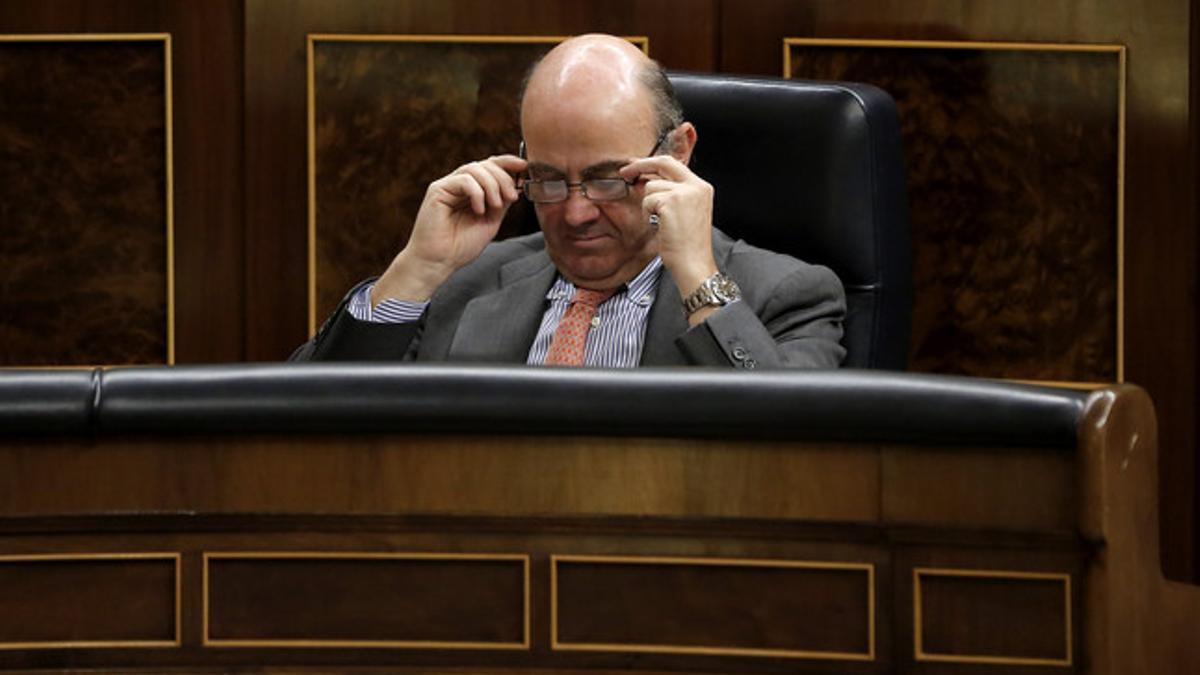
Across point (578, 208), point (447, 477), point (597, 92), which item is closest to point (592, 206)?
point (578, 208)

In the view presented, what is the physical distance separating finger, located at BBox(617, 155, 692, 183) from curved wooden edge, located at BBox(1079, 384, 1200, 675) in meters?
0.77

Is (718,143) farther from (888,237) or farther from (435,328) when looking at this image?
(435,328)

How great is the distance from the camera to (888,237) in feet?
5.70

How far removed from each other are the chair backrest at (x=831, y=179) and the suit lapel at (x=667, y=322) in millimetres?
79

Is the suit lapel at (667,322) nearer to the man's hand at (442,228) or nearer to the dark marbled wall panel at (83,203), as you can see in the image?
the man's hand at (442,228)

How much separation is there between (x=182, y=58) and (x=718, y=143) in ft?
3.51

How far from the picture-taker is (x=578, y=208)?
1737mm

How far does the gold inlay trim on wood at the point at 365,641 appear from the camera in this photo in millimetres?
1006

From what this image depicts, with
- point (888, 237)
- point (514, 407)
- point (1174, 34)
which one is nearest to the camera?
point (514, 407)

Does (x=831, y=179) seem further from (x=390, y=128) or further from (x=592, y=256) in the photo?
(x=390, y=128)

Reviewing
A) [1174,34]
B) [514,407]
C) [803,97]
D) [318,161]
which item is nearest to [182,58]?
[318,161]

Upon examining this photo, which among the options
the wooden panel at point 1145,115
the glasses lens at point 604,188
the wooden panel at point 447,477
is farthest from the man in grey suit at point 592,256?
the wooden panel at point 1145,115

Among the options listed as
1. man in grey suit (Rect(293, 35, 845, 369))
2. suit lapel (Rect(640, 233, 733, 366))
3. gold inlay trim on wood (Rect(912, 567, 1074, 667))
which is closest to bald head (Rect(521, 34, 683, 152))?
man in grey suit (Rect(293, 35, 845, 369))

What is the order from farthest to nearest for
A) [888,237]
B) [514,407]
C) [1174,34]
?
[1174,34], [888,237], [514,407]
